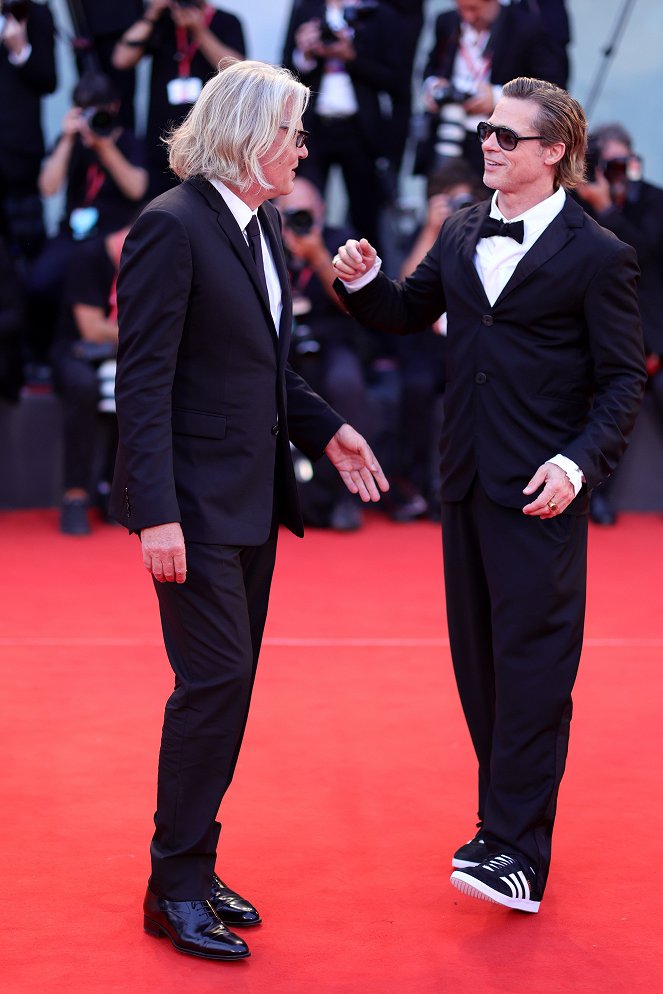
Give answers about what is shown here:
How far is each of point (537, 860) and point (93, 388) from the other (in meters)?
4.26

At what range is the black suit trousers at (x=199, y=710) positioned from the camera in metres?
2.58

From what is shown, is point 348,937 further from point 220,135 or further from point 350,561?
point 350,561

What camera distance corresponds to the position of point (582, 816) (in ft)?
10.8

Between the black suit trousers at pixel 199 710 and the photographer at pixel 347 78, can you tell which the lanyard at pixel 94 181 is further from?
the black suit trousers at pixel 199 710

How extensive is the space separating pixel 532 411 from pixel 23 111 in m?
5.19

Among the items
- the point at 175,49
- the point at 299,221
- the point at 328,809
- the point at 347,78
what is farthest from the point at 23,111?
the point at 328,809

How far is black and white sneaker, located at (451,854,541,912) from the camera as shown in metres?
2.73

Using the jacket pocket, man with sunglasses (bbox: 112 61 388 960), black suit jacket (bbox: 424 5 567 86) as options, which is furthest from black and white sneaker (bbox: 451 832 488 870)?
black suit jacket (bbox: 424 5 567 86)

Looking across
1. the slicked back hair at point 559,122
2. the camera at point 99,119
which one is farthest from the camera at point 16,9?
the slicked back hair at point 559,122

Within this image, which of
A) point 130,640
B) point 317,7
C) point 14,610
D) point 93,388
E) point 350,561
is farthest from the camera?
point 317,7

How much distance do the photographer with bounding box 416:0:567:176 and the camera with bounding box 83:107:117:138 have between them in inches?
61.3

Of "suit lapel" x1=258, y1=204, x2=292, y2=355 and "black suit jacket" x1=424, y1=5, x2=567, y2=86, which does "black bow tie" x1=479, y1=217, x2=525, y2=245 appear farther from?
"black suit jacket" x1=424, y1=5, x2=567, y2=86

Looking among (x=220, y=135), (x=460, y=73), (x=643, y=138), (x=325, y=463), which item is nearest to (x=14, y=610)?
(x=325, y=463)

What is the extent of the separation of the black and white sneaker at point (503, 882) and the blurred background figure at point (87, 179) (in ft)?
16.0
